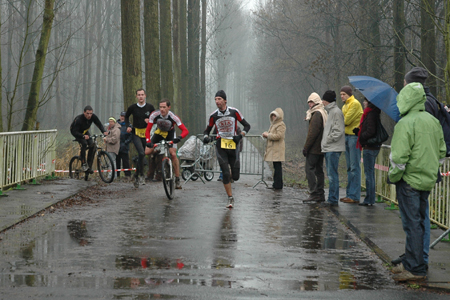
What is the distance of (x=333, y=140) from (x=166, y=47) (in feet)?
45.7

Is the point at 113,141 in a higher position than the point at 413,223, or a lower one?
higher

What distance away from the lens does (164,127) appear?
13.0m

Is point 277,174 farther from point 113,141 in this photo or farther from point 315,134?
point 113,141

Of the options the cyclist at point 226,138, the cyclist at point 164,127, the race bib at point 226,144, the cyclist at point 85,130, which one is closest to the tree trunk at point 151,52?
the cyclist at point 85,130

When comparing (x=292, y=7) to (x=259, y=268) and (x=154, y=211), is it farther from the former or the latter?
(x=259, y=268)

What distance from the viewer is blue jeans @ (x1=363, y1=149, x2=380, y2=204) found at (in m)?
11.4

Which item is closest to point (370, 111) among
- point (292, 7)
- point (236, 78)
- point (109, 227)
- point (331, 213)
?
point (331, 213)

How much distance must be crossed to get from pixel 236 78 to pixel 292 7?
176ft

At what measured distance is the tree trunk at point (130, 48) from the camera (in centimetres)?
1833

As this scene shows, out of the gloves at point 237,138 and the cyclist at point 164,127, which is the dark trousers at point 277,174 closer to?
the cyclist at point 164,127

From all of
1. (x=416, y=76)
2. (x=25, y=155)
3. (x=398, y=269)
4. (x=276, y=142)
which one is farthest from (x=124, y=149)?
(x=398, y=269)

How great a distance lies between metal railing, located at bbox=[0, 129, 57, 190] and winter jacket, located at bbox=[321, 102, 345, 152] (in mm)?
6294

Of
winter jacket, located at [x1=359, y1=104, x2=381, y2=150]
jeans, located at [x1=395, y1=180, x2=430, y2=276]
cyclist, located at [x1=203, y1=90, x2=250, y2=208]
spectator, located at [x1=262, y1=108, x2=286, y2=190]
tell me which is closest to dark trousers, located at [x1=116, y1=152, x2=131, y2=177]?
spectator, located at [x1=262, y1=108, x2=286, y2=190]

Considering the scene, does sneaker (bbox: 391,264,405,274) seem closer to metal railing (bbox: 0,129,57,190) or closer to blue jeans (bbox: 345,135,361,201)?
blue jeans (bbox: 345,135,361,201)
